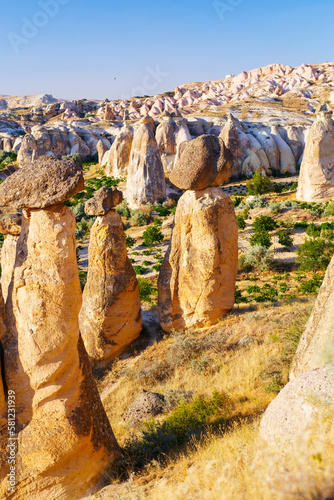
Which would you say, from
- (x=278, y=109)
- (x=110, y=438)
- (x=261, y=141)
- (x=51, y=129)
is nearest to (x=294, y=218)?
(x=110, y=438)

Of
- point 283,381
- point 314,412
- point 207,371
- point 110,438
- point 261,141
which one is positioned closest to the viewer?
point 314,412

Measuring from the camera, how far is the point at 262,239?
14.4 metres

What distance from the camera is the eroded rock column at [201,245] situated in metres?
7.03

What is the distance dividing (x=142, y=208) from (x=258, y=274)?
11066 millimetres

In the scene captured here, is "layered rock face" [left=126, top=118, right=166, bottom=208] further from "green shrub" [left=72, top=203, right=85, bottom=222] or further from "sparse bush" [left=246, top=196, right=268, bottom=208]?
"sparse bush" [left=246, top=196, right=268, bottom=208]

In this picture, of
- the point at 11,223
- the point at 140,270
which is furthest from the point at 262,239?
the point at 11,223

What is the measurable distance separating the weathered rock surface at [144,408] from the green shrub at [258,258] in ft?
27.9

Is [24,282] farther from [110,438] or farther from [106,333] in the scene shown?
[106,333]

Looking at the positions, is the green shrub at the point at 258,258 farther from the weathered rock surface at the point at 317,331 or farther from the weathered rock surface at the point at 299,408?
the weathered rock surface at the point at 299,408

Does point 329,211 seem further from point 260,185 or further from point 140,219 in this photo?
point 140,219

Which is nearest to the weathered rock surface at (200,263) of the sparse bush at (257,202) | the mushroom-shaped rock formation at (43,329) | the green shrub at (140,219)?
the mushroom-shaped rock formation at (43,329)

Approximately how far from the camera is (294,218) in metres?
17.3

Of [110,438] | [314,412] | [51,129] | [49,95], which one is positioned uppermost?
[49,95]

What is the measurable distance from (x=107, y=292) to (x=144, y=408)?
98.8 inches
